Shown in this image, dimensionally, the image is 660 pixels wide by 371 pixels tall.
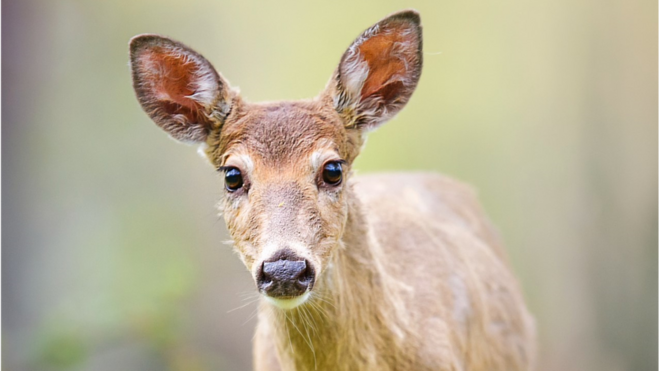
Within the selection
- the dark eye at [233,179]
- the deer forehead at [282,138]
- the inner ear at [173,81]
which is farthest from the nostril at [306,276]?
the inner ear at [173,81]

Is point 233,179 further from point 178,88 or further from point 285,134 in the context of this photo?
point 178,88

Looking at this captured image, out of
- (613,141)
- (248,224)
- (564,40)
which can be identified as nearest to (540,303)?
(613,141)

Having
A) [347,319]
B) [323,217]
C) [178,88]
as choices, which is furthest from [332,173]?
[178,88]

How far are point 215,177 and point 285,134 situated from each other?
10.0ft

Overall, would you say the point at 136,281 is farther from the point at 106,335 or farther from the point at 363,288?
the point at 363,288

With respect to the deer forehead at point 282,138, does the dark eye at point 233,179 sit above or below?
below

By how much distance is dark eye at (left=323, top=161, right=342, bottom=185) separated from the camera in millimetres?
3521

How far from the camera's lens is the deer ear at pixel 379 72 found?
3.78 meters

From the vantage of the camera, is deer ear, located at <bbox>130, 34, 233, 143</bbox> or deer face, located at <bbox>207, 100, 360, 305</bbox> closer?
deer face, located at <bbox>207, 100, 360, 305</bbox>

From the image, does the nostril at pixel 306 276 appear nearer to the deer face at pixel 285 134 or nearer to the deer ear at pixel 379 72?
the deer face at pixel 285 134

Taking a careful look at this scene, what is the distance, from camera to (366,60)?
12.7 feet

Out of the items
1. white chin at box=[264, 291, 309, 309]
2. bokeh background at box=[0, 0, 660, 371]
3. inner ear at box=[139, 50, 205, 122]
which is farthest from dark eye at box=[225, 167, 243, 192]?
bokeh background at box=[0, 0, 660, 371]

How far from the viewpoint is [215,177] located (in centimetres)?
646

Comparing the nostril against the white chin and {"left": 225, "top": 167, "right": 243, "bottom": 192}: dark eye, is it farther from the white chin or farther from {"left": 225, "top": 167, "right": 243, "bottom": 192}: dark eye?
{"left": 225, "top": 167, "right": 243, "bottom": 192}: dark eye
